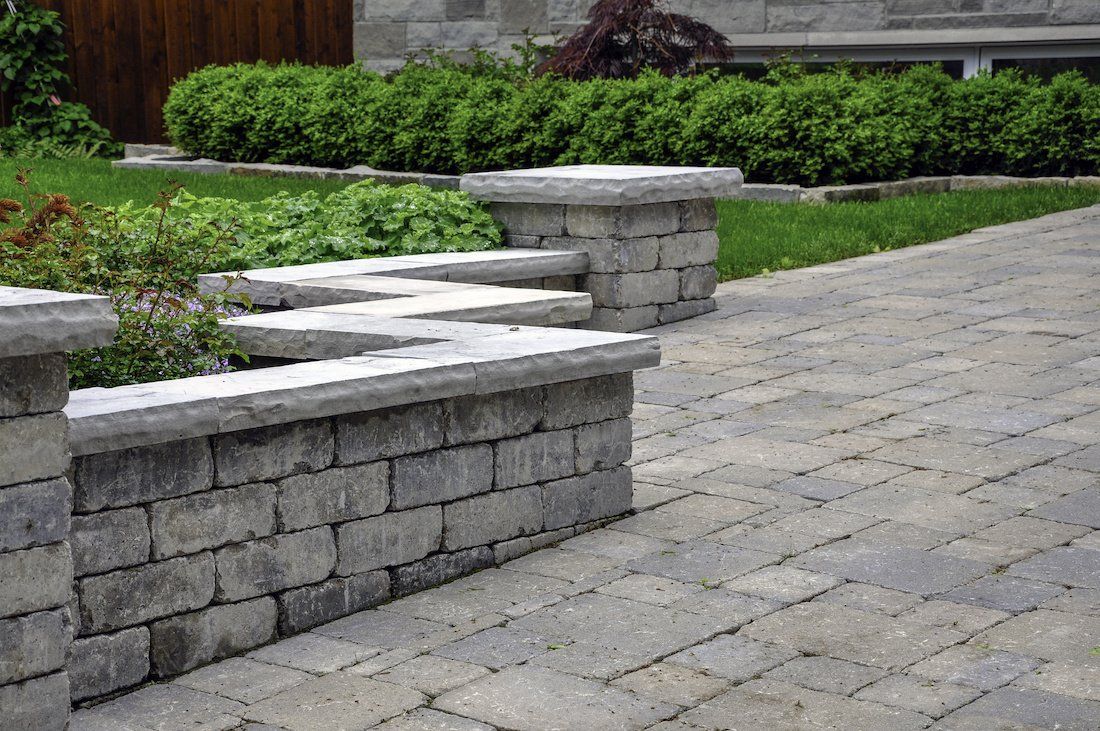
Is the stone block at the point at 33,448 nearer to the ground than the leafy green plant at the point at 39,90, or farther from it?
nearer to the ground

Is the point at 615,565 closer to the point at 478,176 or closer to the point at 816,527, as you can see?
the point at 816,527

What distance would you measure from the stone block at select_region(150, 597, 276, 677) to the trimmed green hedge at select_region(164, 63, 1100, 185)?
8.94m

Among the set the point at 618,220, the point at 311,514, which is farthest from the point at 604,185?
the point at 311,514

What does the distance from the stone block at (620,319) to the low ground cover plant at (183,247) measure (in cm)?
74

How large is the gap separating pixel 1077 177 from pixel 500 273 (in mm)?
7286

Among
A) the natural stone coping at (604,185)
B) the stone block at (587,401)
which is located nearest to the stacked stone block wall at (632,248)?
the natural stone coping at (604,185)

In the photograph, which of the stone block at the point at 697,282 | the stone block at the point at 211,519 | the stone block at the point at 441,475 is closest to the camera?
the stone block at the point at 211,519

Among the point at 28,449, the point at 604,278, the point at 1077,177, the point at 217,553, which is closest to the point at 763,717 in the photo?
the point at 217,553

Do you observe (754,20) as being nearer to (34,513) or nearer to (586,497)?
(586,497)

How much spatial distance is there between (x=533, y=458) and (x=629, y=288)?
3.61 m

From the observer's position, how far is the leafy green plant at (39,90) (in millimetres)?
16312

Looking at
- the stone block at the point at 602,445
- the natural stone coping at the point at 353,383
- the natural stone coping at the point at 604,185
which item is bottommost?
the stone block at the point at 602,445

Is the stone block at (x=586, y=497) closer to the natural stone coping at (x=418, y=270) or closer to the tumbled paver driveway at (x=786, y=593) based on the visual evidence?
the tumbled paver driveway at (x=786, y=593)

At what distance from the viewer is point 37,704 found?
366 centimetres
